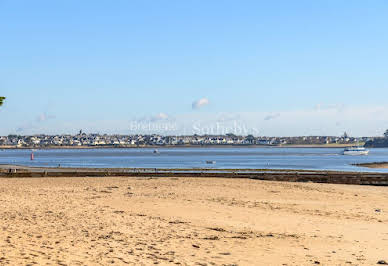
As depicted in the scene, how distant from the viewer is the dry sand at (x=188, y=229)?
1441cm

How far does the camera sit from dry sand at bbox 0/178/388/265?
14.4m

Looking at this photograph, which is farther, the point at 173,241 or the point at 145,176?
the point at 145,176

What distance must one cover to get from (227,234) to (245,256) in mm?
3504

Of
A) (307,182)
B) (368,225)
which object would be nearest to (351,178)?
(307,182)

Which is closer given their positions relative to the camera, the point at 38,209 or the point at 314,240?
the point at 314,240

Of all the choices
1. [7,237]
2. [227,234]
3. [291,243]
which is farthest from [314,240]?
[7,237]

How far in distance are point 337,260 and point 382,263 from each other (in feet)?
3.86

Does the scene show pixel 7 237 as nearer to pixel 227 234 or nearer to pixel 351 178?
pixel 227 234

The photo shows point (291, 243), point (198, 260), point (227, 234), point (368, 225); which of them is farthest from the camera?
point (368, 225)

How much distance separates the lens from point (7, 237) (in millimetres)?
15734

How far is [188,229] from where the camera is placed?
1897 cm

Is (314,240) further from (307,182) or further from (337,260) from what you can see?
(307,182)

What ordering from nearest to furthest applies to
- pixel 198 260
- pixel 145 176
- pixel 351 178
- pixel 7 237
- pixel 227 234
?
pixel 198 260 → pixel 7 237 → pixel 227 234 → pixel 351 178 → pixel 145 176

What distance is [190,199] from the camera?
96.3 ft
